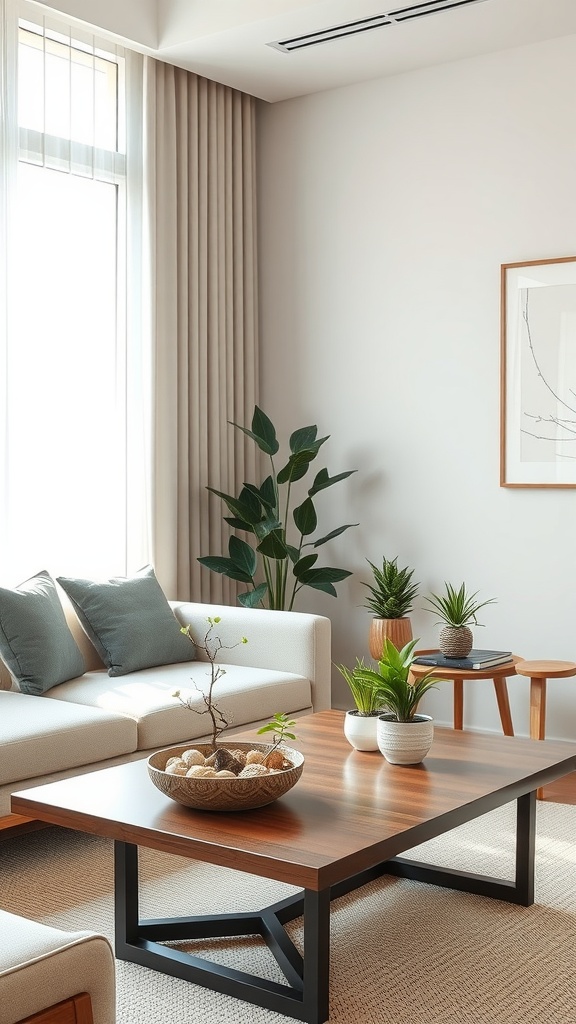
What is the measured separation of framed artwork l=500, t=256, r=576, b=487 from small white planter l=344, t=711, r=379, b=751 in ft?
6.42

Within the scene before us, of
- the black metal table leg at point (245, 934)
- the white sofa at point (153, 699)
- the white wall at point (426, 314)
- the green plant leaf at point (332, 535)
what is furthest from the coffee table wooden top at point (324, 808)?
the green plant leaf at point (332, 535)

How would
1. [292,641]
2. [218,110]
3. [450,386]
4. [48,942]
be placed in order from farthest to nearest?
[218,110], [450,386], [292,641], [48,942]

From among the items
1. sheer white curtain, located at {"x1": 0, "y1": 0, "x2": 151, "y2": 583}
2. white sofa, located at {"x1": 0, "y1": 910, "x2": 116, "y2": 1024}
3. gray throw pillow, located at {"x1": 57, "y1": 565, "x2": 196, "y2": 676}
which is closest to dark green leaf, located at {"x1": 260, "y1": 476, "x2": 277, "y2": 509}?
sheer white curtain, located at {"x1": 0, "y1": 0, "x2": 151, "y2": 583}

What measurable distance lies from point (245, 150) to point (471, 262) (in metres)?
1.31

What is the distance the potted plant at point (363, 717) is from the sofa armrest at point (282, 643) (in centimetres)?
117

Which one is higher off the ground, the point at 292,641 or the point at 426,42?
the point at 426,42

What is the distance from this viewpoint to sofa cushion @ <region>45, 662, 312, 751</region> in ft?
11.4

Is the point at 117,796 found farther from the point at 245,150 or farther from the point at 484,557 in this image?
the point at 245,150

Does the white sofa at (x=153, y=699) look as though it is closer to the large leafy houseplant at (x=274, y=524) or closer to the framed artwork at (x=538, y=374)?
the large leafy houseplant at (x=274, y=524)

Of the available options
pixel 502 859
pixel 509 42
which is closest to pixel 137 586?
pixel 502 859

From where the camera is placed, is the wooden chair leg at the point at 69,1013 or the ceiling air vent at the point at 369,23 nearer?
the wooden chair leg at the point at 69,1013

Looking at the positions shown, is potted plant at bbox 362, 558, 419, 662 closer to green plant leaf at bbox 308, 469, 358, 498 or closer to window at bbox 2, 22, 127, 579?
green plant leaf at bbox 308, 469, 358, 498

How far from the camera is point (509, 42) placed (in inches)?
174

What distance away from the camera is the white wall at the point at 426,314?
447 centimetres
